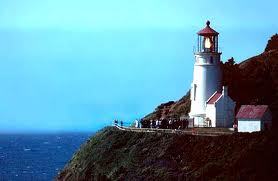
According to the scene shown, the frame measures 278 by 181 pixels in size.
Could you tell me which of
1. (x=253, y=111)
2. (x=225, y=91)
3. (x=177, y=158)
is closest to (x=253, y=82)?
(x=225, y=91)

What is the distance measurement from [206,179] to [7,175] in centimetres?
10110

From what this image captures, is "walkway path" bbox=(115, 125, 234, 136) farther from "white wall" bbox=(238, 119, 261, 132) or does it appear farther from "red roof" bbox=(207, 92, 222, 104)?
"red roof" bbox=(207, 92, 222, 104)

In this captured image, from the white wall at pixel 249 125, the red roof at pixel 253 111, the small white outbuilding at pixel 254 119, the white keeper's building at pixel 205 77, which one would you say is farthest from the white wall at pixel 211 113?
the white wall at pixel 249 125

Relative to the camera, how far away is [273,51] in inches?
4067

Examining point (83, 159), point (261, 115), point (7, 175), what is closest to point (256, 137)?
point (261, 115)

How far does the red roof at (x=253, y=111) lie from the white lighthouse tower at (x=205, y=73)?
9.73m

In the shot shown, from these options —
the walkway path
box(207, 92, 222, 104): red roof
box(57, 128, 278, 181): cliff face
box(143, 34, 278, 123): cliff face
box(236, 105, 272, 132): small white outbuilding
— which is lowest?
box(57, 128, 278, 181): cliff face

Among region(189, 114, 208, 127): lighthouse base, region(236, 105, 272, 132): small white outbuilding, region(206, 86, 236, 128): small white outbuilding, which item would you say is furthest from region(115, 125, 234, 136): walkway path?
region(189, 114, 208, 127): lighthouse base

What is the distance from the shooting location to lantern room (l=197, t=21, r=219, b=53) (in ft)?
277

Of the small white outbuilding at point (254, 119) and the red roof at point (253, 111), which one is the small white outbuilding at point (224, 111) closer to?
the red roof at point (253, 111)

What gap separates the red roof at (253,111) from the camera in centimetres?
7256

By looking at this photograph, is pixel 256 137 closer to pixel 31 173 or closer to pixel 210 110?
pixel 210 110

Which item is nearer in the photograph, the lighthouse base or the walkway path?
the walkway path

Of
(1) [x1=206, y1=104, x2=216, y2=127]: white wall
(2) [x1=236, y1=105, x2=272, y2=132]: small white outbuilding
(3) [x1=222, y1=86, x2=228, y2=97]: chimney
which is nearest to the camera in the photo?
(2) [x1=236, y1=105, x2=272, y2=132]: small white outbuilding
